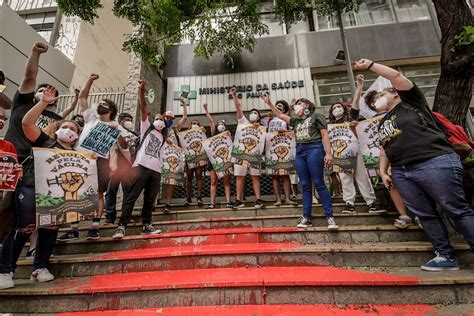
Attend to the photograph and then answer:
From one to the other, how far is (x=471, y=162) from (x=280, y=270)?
8.33 ft

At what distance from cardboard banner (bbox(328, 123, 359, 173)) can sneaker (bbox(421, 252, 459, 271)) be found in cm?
183

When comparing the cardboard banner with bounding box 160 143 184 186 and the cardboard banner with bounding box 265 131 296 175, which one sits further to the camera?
the cardboard banner with bounding box 160 143 184 186

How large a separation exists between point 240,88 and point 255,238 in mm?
6291

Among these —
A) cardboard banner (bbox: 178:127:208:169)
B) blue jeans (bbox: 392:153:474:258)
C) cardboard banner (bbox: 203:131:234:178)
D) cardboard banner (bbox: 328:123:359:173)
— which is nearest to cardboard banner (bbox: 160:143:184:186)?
cardboard banner (bbox: 178:127:208:169)

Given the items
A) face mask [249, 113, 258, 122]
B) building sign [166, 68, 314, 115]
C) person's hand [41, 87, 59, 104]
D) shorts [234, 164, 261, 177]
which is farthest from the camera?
building sign [166, 68, 314, 115]

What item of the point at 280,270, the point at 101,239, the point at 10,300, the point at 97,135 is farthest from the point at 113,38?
the point at 280,270

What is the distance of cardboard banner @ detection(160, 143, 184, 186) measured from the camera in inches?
198

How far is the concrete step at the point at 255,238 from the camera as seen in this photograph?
3129 mm

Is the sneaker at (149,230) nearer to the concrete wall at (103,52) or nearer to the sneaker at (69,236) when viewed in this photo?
the sneaker at (69,236)

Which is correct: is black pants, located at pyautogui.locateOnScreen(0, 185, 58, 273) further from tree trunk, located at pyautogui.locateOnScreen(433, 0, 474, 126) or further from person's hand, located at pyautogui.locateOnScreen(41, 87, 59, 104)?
tree trunk, located at pyautogui.locateOnScreen(433, 0, 474, 126)

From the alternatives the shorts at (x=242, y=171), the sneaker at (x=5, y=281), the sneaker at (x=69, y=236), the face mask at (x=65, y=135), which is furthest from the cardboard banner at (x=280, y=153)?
the sneaker at (x=5, y=281)

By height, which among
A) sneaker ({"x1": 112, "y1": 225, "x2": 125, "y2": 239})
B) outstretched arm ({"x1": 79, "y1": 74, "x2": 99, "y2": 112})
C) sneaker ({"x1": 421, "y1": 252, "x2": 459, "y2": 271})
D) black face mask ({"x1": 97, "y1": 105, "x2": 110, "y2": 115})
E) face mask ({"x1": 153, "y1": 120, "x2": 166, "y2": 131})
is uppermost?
outstretched arm ({"x1": 79, "y1": 74, "x2": 99, "y2": 112})

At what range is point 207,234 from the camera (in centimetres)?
338

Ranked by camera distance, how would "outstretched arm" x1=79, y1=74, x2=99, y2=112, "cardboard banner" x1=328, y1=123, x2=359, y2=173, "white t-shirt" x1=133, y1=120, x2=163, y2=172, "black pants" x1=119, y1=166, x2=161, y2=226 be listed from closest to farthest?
"outstretched arm" x1=79, y1=74, x2=99, y2=112 < "black pants" x1=119, y1=166, x2=161, y2=226 < "white t-shirt" x1=133, y1=120, x2=163, y2=172 < "cardboard banner" x1=328, y1=123, x2=359, y2=173
